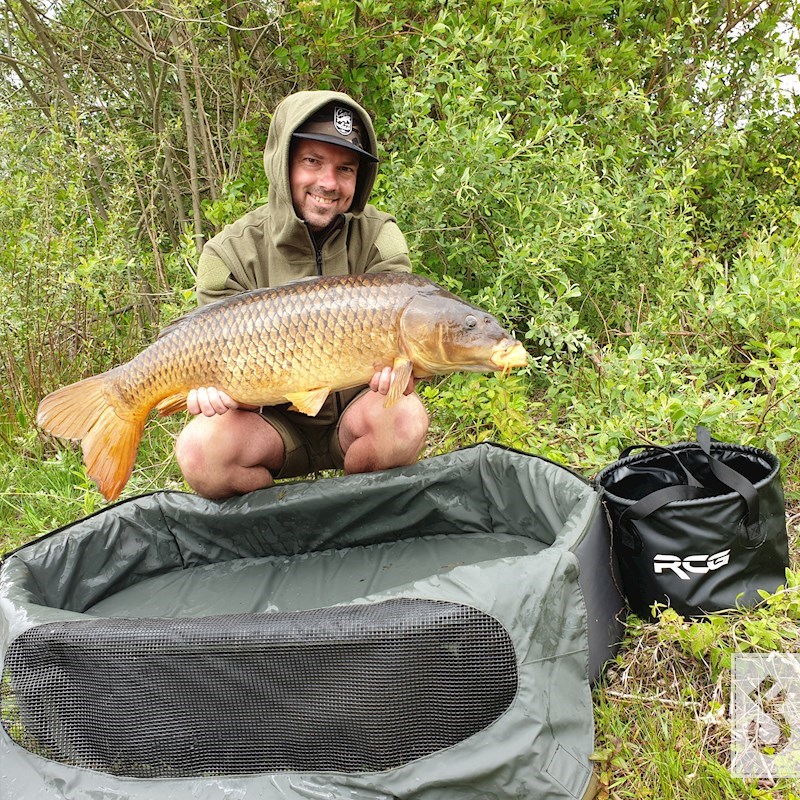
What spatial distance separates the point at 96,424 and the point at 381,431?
0.68 metres

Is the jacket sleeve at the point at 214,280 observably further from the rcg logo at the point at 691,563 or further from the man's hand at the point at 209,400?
the rcg logo at the point at 691,563

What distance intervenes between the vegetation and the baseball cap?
1.50 ft

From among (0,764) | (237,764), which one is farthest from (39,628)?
(237,764)

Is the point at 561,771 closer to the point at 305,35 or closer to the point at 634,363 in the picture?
the point at 634,363

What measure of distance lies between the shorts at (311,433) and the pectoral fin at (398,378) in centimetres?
35

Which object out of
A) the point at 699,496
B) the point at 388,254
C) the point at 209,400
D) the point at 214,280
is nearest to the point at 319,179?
the point at 388,254

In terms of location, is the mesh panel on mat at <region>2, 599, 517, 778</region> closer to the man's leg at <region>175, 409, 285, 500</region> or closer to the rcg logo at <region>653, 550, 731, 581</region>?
the rcg logo at <region>653, 550, 731, 581</region>

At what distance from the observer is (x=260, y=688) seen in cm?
119

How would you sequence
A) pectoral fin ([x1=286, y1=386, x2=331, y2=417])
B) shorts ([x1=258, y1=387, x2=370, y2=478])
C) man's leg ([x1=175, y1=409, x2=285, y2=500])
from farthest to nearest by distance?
shorts ([x1=258, y1=387, x2=370, y2=478])
man's leg ([x1=175, y1=409, x2=285, y2=500])
pectoral fin ([x1=286, y1=386, x2=331, y2=417])

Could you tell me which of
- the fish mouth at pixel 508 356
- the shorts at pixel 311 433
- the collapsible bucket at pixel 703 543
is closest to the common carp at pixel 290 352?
the fish mouth at pixel 508 356

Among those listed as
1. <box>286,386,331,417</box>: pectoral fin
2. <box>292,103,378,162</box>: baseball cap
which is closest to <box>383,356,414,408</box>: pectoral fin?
<box>286,386,331,417</box>: pectoral fin

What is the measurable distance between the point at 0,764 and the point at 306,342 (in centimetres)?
94

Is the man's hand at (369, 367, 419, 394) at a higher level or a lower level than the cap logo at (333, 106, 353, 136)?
lower

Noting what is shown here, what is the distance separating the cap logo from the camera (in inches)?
72.3
